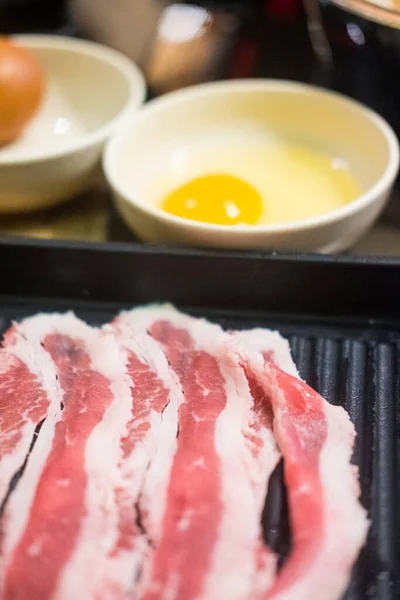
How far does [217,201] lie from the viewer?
1.07 metres

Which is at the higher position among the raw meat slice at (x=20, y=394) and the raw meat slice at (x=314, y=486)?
the raw meat slice at (x=314, y=486)

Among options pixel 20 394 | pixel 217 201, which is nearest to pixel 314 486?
pixel 20 394

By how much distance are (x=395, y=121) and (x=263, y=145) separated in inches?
9.7

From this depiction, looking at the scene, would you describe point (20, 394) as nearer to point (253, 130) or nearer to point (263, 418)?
point (263, 418)

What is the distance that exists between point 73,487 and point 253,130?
0.78 meters

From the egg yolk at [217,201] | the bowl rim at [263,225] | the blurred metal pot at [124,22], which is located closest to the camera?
the bowl rim at [263,225]

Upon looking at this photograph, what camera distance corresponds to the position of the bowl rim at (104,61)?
1.04 m

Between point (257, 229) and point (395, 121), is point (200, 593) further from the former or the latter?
point (395, 121)

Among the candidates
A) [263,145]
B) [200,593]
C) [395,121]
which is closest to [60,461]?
[200,593]

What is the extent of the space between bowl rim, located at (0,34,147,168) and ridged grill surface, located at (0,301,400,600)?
247 mm

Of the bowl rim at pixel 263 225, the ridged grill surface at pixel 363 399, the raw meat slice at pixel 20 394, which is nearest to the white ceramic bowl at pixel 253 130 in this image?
the bowl rim at pixel 263 225

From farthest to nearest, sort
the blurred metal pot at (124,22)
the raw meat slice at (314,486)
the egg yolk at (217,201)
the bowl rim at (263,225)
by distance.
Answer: the blurred metal pot at (124,22), the egg yolk at (217,201), the bowl rim at (263,225), the raw meat slice at (314,486)

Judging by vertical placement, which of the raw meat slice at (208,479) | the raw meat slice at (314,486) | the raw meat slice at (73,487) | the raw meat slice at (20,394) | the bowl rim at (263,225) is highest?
the bowl rim at (263,225)

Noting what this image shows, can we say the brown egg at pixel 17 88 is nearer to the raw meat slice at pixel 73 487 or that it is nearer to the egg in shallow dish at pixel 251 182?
the egg in shallow dish at pixel 251 182
